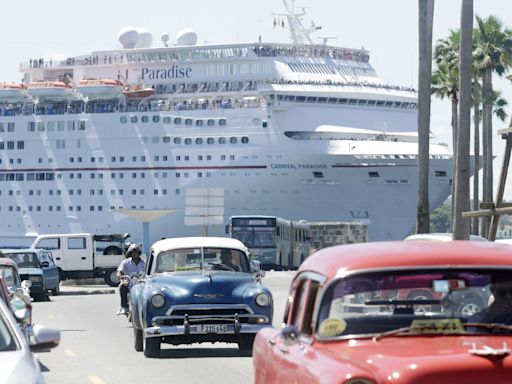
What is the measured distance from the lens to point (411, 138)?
86.4 m

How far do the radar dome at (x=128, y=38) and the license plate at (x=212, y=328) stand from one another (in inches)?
3055

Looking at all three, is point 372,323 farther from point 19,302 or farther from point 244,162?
point 244,162

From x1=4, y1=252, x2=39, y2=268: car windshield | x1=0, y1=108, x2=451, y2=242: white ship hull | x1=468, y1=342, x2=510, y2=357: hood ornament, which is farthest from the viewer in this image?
x1=0, y1=108, x2=451, y2=242: white ship hull

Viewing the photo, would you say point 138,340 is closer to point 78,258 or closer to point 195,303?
point 195,303

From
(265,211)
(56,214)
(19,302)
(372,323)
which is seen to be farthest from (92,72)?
(372,323)

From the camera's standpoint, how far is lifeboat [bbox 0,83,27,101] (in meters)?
94.9

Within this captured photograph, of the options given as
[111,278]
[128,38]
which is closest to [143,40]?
[128,38]

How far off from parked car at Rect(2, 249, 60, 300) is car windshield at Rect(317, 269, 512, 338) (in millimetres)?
29194

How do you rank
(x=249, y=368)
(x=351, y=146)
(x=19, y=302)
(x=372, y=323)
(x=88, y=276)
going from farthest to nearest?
(x=351, y=146), (x=88, y=276), (x=19, y=302), (x=249, y=368), (x=372, y=323)

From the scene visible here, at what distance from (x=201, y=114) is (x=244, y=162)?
12.6 feet

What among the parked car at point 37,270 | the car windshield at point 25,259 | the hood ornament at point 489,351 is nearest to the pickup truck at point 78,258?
the parked car at point 37,270

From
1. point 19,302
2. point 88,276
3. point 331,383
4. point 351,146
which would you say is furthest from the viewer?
point 351,146

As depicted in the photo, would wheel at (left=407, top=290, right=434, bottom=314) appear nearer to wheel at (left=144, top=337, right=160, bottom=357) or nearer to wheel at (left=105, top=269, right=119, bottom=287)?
wheel at (left=144, top=337, right=160, bottom=357)

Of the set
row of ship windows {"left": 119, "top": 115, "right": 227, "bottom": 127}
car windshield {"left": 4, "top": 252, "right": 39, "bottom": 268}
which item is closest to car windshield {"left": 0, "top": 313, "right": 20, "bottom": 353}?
car windshield {"left": 4, "top": 252, "right": 39, "bottom": 268}
